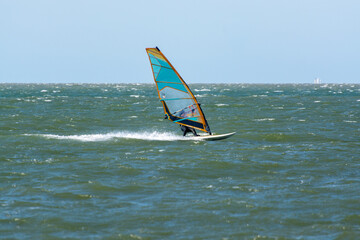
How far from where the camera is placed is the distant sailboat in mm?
23750

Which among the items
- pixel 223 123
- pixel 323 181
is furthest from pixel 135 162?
pixel 223 123

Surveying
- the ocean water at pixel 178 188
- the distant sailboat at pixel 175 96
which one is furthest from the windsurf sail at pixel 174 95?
the ocean water at pixel 178 188

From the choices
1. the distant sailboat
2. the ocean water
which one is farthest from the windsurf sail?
the ocean water

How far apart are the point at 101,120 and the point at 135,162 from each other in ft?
64.8

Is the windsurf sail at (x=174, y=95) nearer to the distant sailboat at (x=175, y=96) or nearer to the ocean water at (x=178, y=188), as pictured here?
the distant sailboat at (x=175, y=96)

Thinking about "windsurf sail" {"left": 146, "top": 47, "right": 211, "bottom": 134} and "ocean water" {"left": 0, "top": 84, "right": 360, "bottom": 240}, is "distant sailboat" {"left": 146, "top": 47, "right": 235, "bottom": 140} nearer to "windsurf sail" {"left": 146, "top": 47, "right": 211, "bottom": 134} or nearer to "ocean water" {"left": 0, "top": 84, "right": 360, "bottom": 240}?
"windsurf sail" {"left": 146, "top": 47, "right": 211, "bottom": 134}

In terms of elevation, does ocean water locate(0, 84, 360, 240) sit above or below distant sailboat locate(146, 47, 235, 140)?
below

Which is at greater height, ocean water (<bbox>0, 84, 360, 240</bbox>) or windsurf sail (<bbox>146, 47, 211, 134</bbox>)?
windsurf sail (<bbox>146, 47, 211, 134</bbox>)

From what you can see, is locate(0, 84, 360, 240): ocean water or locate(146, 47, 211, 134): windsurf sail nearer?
locate(0, 84, 360, 240): ocean water

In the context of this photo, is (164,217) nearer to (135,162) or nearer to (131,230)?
(131,230)

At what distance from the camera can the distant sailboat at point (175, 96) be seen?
23750 millimetres

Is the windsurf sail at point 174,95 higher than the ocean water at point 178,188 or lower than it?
higher

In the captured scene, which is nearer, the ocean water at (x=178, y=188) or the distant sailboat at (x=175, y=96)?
the ocean water at (x=178, y=188)

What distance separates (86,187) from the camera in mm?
13969
